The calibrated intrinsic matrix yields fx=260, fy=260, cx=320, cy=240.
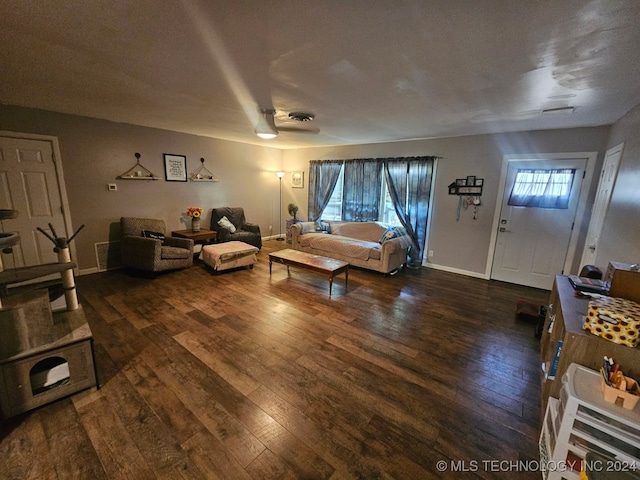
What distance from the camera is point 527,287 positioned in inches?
159

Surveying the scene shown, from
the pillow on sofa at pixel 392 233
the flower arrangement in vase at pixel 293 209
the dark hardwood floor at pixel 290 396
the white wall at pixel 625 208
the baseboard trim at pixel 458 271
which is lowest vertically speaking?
Answer: the dark hardwood floor at pixel 290 396

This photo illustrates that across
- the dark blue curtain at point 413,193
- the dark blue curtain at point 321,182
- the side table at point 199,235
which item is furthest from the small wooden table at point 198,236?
the dark blue curtain at point 413,193

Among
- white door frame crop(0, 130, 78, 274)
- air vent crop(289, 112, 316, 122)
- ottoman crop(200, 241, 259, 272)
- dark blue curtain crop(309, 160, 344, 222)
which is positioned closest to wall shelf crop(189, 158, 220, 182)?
ottoman crop(200, 241, 259, 272)

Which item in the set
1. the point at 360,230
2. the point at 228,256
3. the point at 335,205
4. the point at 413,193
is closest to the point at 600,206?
the point at 413,193

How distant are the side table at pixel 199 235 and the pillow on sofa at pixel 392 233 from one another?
3.23 m

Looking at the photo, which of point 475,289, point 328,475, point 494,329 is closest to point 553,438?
point 328,475

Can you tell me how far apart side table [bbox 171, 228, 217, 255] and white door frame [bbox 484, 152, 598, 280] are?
4.97m

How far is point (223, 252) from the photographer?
4148 mm

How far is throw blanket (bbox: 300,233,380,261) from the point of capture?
4.52 m

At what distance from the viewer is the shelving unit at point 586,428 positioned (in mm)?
1083

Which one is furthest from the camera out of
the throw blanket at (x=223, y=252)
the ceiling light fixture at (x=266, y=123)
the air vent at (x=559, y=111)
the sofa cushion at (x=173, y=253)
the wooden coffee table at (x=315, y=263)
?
the throw blanket at (x=223, y=252)

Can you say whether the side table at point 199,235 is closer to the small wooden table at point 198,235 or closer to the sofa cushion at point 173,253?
the small wooden table at point 198,235

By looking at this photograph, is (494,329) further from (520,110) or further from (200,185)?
(200,185)

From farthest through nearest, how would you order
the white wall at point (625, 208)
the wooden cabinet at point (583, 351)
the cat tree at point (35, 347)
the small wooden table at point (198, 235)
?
the small wooden table at point (198, 235), the white wall at point (625, 208), the cat tree at point (35, 347), the wooden cabinet at point (583, 351)
